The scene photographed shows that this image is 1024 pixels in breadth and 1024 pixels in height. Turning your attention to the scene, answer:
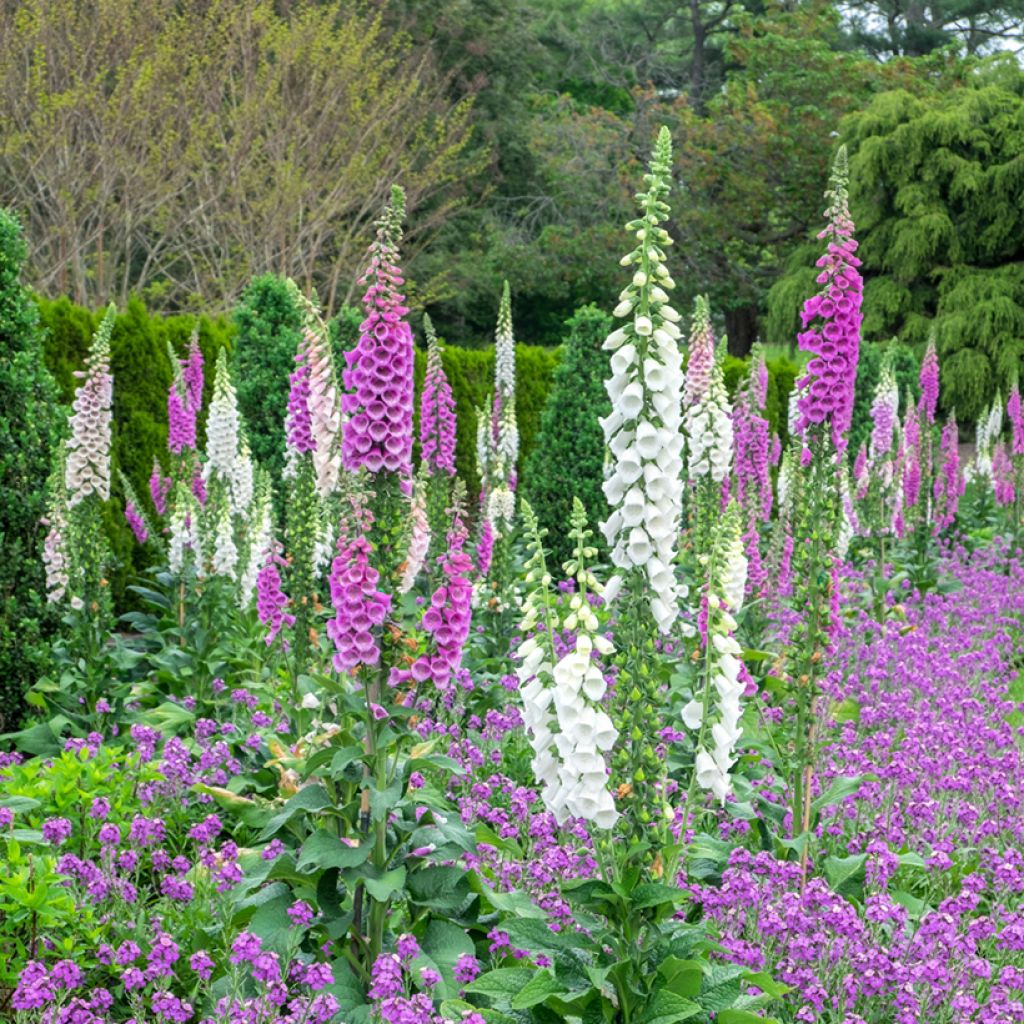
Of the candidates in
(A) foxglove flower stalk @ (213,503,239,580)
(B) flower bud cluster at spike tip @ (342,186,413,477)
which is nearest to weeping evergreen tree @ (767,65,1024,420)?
(A) foxglove flower stalk @ (213,503,239,580)

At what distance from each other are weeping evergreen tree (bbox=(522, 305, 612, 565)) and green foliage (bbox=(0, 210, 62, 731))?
4856 millimetres

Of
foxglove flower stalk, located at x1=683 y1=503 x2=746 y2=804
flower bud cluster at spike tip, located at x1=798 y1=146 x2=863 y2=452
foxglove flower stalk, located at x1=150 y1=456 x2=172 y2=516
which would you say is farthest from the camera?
foxglove flower stalk, located at x1=150 y1=456 x2=172 y2=516

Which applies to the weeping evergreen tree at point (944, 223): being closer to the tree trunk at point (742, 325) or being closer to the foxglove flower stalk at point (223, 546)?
the tree trunk at point (742, 325)

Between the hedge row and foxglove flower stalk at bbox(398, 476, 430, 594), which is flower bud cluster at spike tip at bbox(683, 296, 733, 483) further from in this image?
the hedge row

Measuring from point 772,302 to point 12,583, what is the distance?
20.9 m

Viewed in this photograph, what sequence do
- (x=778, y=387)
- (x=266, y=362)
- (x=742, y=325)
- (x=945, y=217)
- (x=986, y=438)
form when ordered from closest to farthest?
(x=266, y=362)
(x=986, y=438)
(x=778, y=387)
(x=945, y=217)
(x=742, y=325)

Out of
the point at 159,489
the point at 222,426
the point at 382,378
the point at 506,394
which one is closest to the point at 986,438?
the point at 506,394

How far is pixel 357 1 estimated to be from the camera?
24.4 metres

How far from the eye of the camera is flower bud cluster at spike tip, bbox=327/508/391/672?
148 inches

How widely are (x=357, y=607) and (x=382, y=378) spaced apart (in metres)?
0.73

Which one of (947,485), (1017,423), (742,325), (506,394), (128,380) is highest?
(742,325)

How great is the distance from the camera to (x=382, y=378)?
388 centimetres

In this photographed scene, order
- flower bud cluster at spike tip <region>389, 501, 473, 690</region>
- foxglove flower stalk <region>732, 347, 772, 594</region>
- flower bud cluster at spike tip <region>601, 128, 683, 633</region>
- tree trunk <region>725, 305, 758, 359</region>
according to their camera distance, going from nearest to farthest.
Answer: flower bud cluster at spike tip <region>601, 128, 683, 633</region> < flower bud cluster at spike tip <region>389, 501, 473, 690</region> < foxglove flower stalk <region>732, 347, 772, 594</region> < tree trunk <region>725, 305, 758, 359</region>

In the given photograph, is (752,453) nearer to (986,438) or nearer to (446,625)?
(446,625)
